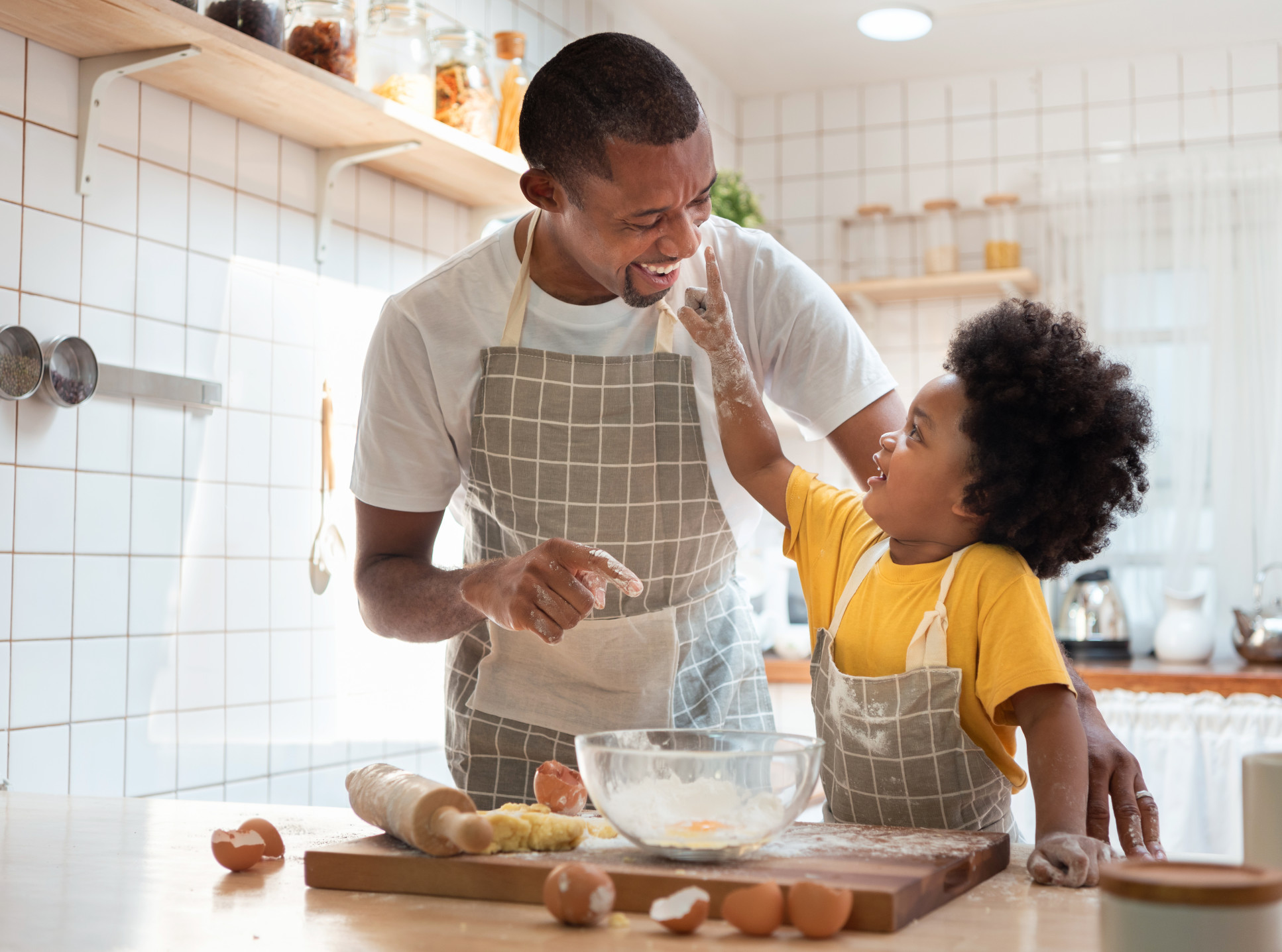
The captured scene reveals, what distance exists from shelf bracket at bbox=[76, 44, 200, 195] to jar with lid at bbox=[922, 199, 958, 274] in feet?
8.83

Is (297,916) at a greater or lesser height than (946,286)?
lesser

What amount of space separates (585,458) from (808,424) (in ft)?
0.86

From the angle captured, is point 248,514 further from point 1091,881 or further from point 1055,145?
point 1055,145

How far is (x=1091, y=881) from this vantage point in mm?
819

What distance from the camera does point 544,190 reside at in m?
1.32

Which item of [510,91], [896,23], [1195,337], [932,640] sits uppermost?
[896,23]

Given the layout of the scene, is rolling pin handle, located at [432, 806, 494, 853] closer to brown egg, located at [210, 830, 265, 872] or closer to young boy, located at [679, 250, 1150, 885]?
brown egg, located at [210, 830, 265, 872]

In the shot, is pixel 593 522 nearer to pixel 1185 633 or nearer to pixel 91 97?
pixel 91 97

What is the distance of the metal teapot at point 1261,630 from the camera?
3.29 meters

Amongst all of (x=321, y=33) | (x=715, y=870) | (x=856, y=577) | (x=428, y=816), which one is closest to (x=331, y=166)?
(x=321, y=33)

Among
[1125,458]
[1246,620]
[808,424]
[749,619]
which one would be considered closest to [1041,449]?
[1125,458]

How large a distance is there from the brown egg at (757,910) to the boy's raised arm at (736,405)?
0.62 m

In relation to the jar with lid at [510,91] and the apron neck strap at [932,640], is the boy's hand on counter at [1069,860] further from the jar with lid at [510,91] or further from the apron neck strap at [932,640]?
the jar with lid at [510,91]

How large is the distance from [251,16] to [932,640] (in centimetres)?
141
